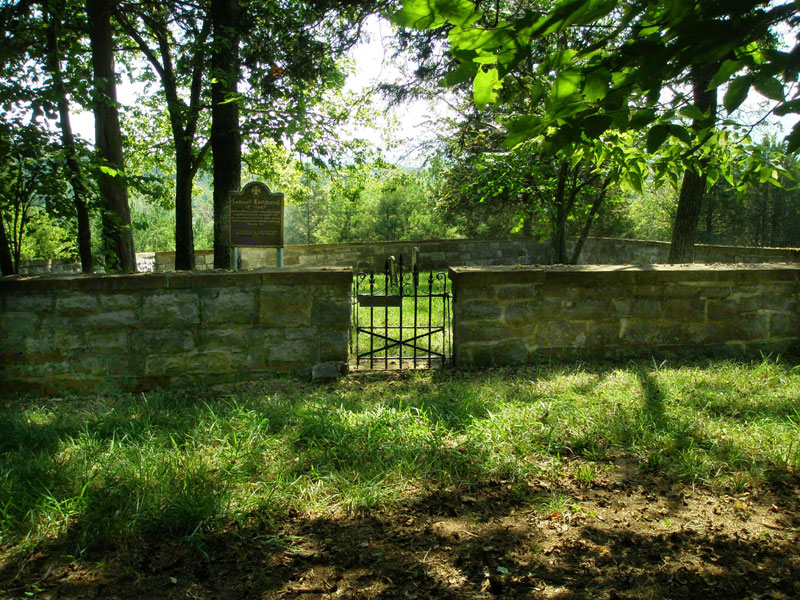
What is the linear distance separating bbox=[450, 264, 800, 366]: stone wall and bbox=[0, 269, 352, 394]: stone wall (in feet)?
4.28

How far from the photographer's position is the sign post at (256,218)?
25.2ft

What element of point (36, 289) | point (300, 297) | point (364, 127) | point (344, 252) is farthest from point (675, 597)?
point (344, 252)

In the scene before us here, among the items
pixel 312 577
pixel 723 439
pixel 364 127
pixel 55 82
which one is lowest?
pixel 312 577

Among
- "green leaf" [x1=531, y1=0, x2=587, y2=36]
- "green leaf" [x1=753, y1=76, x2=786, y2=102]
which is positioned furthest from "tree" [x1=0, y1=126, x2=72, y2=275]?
"green leaf" [x1=753, y1=76, x2=786, y2=102]

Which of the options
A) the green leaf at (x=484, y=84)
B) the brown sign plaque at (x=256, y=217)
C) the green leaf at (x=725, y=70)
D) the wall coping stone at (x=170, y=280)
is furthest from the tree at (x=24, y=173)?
the green leaf at (x=725, y=70)

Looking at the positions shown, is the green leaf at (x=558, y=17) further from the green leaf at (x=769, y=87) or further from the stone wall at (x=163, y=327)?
the stone wall at (x=163, y=327)

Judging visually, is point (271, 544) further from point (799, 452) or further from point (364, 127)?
point (364, 127)

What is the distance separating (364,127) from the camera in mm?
14734

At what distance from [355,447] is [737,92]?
2455 millimetres

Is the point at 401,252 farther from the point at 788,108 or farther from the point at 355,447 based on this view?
the point at 788,108

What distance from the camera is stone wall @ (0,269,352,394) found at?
4.91 meters

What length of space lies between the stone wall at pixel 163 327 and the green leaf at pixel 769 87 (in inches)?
141

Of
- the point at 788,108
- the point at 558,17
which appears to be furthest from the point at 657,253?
the point at 558,17

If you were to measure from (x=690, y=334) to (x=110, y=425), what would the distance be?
5199 mm
